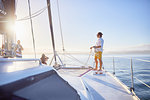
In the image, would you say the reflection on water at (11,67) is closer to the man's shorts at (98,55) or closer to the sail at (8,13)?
the man's shorts at (98,55)

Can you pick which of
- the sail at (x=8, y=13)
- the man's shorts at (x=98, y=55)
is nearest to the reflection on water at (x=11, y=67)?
the man's shorts at (x=98, y=55)

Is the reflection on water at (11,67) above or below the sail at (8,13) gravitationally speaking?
below

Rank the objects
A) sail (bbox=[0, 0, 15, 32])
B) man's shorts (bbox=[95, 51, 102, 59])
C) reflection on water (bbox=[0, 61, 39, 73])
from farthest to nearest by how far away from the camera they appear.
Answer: man's shorts (bbox=[95, 51, 102, 59]), sail (bbox=[0, 0, 15, 32]), reflection on water (bbox=[0, 61, 39, 73])

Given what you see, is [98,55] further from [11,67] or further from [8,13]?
[8,13]

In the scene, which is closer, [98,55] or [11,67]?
[11,67]

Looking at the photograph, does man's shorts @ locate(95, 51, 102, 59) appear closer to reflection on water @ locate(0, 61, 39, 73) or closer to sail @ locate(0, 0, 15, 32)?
reflection on water @ locate(0, 61, 39, 73)

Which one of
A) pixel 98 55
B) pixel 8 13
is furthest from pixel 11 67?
pixel 8 13

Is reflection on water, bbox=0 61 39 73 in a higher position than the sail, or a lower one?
lower

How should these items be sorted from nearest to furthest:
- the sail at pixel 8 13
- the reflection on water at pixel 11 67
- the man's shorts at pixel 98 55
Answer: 1. the reflection on water at pixel 11 67
2. the sail at pixel 8 13
3. the man's shorts at pixel 98 55

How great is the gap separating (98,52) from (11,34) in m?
3.25

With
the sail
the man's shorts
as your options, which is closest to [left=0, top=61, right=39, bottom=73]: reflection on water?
the man's shorts

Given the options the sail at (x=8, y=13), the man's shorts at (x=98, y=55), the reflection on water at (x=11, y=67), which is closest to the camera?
the reflection on water at (x=11, y=67)

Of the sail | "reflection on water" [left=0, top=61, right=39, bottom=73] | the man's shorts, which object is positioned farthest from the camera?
the man's shorts

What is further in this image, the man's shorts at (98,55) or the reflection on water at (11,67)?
the man's shorts at (98,55)
